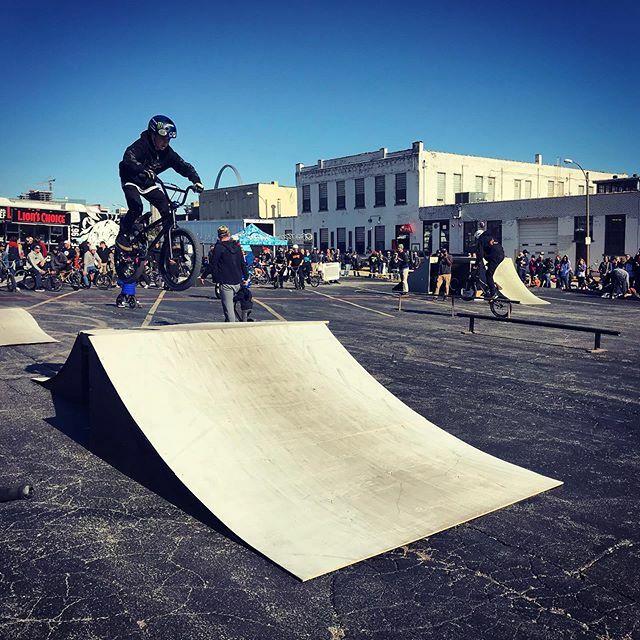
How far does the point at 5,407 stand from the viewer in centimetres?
697

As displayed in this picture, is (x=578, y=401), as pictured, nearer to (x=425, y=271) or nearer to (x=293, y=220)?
(x=425, y=271)

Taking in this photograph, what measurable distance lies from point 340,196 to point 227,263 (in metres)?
46.3

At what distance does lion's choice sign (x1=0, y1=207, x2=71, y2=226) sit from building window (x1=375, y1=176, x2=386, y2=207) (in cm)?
2550

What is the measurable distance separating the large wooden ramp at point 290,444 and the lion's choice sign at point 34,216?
102 feet

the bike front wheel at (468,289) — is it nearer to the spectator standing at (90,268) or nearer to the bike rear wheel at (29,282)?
the spectator standing at (90,268)

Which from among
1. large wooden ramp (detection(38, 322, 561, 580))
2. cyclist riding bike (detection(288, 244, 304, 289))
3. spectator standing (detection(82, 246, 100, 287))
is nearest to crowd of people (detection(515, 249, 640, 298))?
cyclist riding bike (detection(288, 244, 304, 289))

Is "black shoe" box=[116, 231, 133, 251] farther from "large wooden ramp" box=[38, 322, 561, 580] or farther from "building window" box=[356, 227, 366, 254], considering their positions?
"building window" box=[356, 227, 366, 254]

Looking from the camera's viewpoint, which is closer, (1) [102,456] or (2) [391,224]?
(1) [102,456]

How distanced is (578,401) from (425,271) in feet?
56.7

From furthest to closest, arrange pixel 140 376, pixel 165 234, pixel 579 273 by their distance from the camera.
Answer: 1. pixel 579 273
2. pixel 165 234
3. pixel 140 376

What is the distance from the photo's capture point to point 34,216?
35.6 meters

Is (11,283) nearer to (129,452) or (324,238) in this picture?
(129,452)

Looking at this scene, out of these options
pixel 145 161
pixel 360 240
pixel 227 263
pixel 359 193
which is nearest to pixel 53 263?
pixel 227 263

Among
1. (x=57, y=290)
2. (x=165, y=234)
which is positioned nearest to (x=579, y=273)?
(x=57, y=290)
